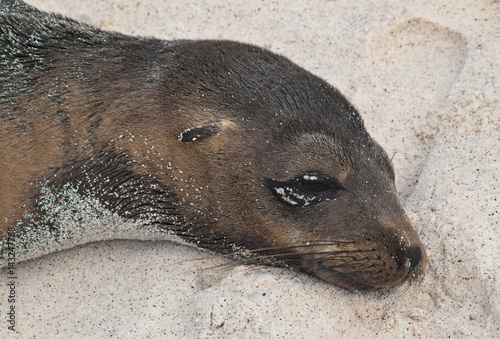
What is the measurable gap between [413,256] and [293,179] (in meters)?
1.04

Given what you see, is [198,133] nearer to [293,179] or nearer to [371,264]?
[293,179]

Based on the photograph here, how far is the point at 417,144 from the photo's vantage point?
5523 millimetres

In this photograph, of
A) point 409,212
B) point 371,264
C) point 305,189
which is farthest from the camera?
point 409,212

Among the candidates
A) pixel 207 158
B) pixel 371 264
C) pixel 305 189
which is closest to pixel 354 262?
pixel 371 264

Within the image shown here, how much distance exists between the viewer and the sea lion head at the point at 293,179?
13.1 feet

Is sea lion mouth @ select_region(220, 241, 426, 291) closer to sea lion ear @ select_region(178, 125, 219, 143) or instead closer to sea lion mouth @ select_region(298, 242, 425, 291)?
sea lion mouth @ select_region(298, 242, 425, 291)

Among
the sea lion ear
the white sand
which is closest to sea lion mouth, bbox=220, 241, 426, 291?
the white sand

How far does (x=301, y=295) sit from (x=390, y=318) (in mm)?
684

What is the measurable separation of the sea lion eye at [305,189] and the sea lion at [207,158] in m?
0.01

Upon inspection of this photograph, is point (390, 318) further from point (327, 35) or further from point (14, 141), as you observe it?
point (327, 35)

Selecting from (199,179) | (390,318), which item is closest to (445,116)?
(390,318)

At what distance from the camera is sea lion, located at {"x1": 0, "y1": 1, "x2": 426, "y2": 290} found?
4027mm

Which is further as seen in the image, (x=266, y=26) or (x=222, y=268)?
(x=266, y=26)

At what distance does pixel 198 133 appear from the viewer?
4137 millimetres
